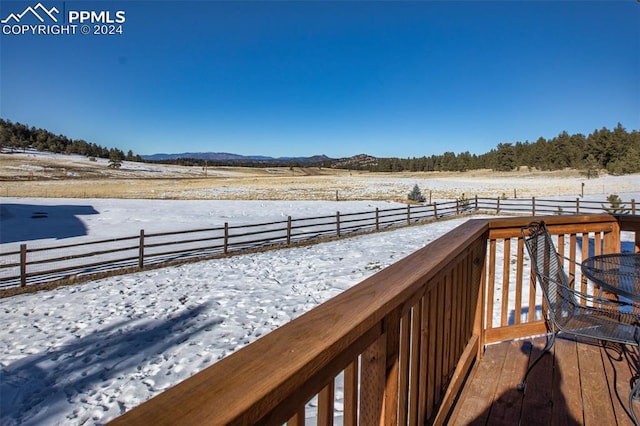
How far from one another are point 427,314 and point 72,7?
16.7 metres

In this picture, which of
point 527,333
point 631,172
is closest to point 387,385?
point 527,333

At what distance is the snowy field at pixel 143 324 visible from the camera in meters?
3.66

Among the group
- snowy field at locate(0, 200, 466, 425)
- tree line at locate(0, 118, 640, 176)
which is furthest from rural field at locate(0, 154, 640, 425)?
tree line at locate(0, 118, 640, 176)

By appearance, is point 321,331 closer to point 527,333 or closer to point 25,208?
point 527,333

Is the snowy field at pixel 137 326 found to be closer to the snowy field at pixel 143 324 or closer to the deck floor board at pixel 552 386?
the snowy field at pixel 143 324

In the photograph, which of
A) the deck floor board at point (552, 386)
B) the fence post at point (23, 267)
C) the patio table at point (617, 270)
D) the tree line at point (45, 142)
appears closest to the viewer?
the deck floor board at point (552, 386)

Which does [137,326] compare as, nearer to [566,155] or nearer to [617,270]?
[617,270]

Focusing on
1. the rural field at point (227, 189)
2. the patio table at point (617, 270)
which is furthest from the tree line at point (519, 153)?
the patio table at point (617, 270)

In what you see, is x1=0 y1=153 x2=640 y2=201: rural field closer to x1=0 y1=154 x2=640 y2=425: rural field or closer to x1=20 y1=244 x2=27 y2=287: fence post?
x1=0 y1=154 x2=640 y2=425: rural field

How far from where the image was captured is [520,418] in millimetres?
1941

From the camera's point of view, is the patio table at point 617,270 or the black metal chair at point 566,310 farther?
the patio table at point 617,270

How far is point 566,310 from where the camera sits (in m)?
2.26

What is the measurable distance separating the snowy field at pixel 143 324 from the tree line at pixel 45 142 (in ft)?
229

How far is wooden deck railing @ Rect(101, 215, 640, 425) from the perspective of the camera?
2.01 feet
